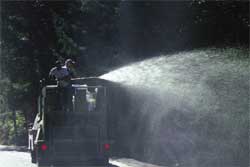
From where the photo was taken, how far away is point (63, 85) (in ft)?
54.0

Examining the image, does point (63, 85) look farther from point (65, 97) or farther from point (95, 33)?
point (95, 33)

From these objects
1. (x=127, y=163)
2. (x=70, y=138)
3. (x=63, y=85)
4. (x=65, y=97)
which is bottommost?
(x=127, y=163)

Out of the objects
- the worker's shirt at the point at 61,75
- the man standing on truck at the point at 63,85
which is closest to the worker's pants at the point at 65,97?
the man standing on truck at the point at 63,85

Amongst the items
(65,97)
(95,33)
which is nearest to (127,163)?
(65,97)

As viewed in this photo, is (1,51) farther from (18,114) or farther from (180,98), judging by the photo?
(180,98)

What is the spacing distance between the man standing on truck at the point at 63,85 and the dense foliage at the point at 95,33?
7.07m

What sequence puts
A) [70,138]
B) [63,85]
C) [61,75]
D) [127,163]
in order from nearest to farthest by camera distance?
[70,138]
[61,75]
[63,85]
[127,163]

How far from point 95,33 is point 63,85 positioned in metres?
12.3

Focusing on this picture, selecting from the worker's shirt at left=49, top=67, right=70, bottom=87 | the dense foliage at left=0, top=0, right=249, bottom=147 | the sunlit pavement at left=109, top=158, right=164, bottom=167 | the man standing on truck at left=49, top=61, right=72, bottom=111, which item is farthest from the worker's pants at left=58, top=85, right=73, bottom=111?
the dense foliage at left=0, top=0, right=249, bottom=147

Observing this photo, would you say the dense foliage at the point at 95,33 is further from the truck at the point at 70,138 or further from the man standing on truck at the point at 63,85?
the truck at the point at 70,138

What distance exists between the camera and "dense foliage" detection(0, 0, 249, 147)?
2227cm

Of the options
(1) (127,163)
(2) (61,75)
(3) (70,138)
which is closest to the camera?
(3) (70,138)

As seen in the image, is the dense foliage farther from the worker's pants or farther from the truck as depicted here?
the truck

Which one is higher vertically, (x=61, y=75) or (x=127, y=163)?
(x=61, y=75)
